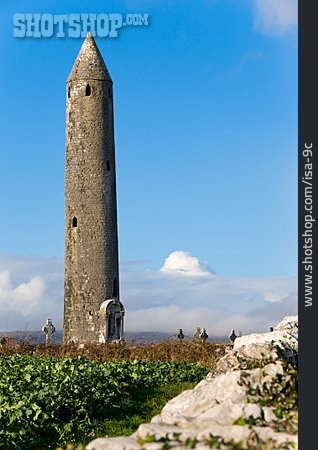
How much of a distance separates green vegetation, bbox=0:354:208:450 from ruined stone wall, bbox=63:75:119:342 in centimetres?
1661

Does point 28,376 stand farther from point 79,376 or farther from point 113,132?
point 113,132

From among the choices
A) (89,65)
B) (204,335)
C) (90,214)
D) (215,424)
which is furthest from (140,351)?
(215,424)

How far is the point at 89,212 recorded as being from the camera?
33.3 m

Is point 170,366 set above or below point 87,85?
below

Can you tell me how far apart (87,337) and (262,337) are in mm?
21981

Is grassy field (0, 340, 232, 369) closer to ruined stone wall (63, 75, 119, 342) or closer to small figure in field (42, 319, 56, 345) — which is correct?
small figure in field (42, 319, 56, 345)

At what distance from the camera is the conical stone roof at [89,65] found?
34.1 metres

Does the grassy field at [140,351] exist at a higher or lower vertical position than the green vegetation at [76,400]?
lower

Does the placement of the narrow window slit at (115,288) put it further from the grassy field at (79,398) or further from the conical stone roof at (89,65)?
the grassy field at (79,398)

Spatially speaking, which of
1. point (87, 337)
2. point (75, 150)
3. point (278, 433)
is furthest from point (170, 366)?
point (75, 150)

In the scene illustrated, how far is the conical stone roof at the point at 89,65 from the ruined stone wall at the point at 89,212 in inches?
11.1
